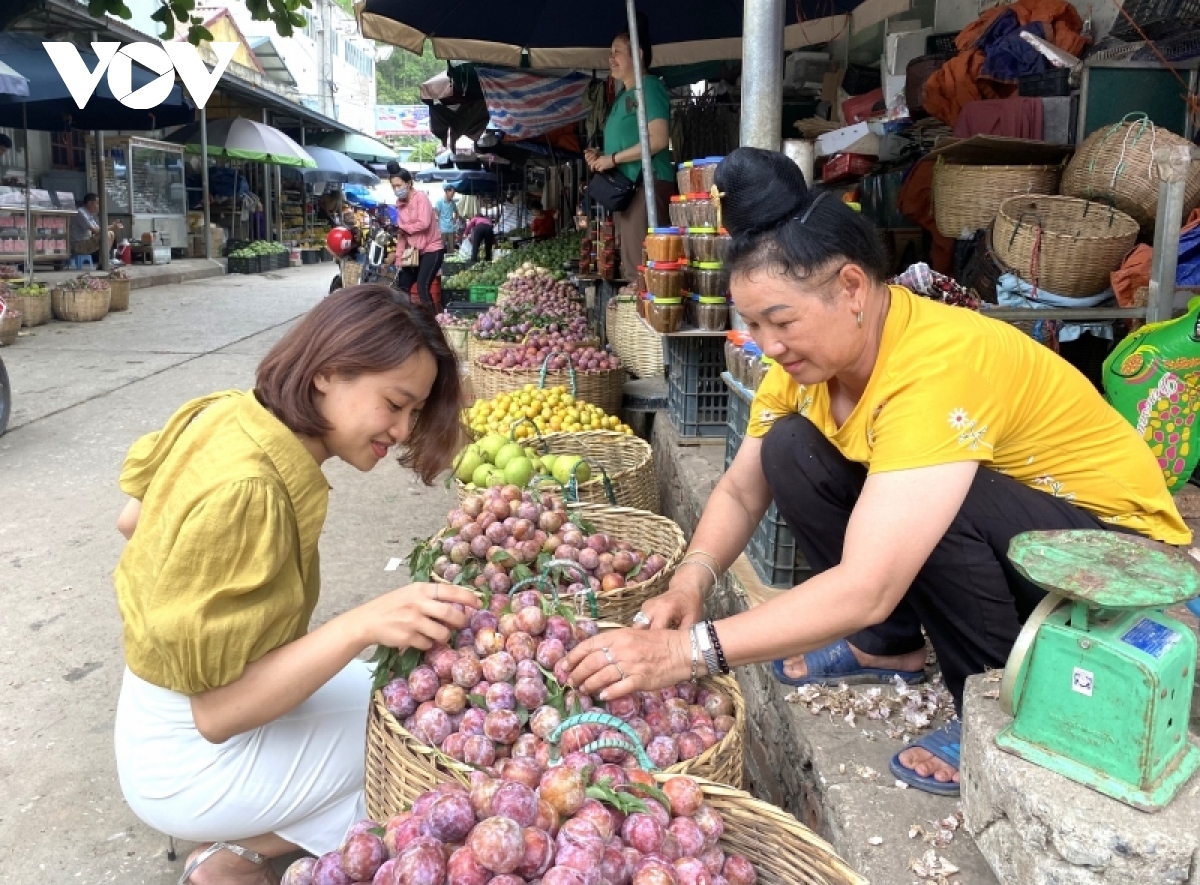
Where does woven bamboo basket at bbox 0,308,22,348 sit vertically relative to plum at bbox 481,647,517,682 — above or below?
above

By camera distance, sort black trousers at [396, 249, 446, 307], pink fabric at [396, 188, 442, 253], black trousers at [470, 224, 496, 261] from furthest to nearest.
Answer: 1. black trousers at [470, 224, 496, 261]
2. black trousers at [396, 249, 446, 307]
3. pink fabric at [396, 188, 442, 253]

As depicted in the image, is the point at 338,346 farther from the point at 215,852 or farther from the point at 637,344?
the point at 637,344

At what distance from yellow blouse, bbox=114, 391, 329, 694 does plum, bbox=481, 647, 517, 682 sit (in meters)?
0.36

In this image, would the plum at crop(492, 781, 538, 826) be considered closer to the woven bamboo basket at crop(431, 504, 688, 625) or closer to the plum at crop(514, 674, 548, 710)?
the plum at crop(514, 674, 548, 710)

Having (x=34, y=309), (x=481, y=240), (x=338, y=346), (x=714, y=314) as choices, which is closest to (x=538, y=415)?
(x=714, y=314)

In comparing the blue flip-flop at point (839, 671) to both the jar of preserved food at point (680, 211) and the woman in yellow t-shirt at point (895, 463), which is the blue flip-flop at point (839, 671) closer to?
the woman in yellow t-shirt at point (895, 463)

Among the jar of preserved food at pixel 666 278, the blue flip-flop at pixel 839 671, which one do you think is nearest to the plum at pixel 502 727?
the blue flip-flop at pixel 839 671

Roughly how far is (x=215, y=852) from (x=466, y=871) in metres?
1.12

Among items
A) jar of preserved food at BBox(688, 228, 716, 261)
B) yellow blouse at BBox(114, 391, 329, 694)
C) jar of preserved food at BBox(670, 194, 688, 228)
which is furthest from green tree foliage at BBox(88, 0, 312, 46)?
yellow blouse at BBox(114, 391, 329, 694)

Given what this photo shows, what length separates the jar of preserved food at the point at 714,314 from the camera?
13.0ft

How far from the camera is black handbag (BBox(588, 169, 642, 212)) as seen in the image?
18.9ft

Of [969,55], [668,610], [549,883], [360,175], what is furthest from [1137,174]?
[360,175]

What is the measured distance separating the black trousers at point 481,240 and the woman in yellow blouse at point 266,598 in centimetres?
1320

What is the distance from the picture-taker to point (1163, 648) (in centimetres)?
136
